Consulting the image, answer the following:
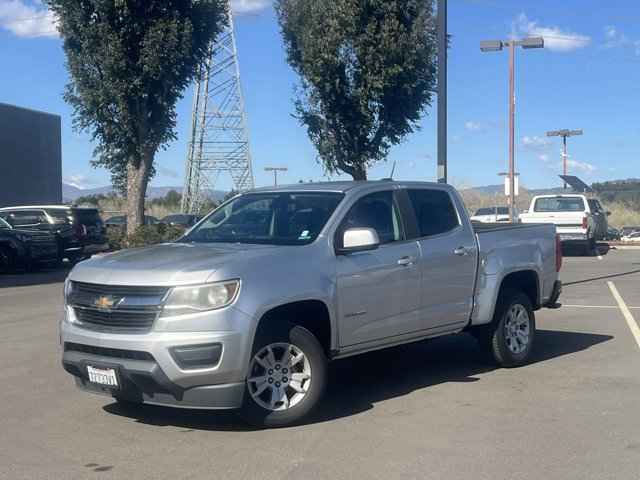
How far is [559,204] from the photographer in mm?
27344

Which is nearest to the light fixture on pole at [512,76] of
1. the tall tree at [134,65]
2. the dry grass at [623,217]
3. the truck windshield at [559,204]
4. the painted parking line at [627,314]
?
the truck windshield at [559,204]

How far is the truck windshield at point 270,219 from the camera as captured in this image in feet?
24.2

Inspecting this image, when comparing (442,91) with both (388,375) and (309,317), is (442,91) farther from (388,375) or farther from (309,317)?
(309,317)

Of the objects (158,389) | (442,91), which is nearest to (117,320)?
(158,389)

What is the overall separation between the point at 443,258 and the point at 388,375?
147 cm

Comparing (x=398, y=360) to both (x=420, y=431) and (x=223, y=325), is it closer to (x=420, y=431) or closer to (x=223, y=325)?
(x=420, y=431)

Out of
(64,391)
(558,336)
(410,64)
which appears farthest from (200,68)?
(64,391)

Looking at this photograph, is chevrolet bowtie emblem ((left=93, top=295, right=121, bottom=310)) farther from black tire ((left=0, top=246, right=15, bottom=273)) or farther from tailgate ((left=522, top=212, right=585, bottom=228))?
tailgate ((left=522, top=212, right=585, bottom=228))

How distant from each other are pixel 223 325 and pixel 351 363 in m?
3.52

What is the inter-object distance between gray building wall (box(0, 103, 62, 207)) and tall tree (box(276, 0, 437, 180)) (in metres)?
16.2

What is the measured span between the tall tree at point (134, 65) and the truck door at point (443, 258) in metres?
17.1

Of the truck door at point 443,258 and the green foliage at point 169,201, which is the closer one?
the truck door at point 443,258

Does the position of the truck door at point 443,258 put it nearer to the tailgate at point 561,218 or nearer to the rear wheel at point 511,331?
the rear wheel at point 511,331

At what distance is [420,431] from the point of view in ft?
21.8
